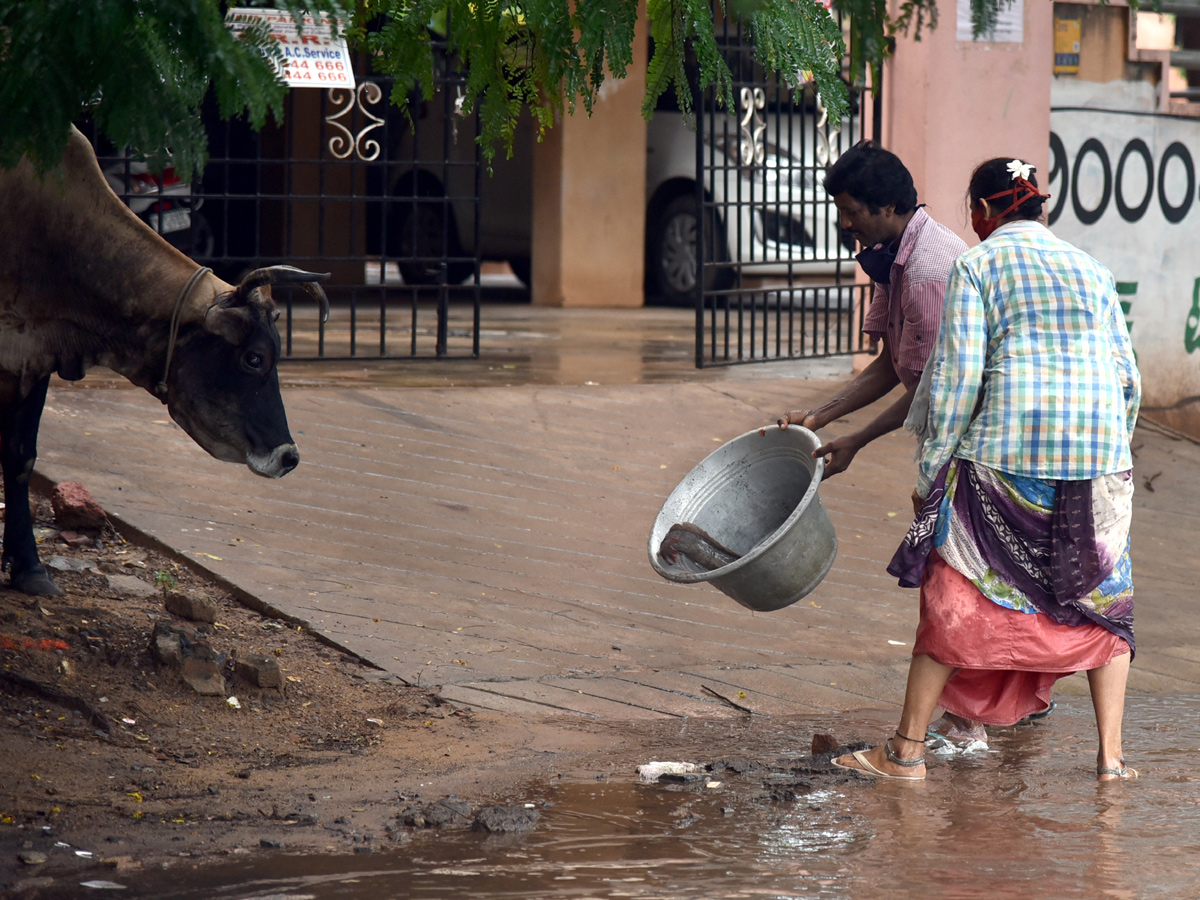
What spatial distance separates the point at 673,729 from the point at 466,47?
2.21 m

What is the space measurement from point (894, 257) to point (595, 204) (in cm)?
1081

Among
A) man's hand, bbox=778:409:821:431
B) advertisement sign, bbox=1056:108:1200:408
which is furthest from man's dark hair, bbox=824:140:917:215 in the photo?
advertisement sign, bbox=1056:108:1200:408

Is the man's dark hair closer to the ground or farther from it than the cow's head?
farther from it

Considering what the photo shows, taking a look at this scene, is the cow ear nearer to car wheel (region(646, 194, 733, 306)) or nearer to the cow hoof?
the cow hoof


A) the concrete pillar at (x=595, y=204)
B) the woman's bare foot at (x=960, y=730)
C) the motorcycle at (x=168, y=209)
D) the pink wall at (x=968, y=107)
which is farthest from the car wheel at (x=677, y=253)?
the woman's bare foot at (x=960, y=730)

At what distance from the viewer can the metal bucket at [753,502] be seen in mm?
4613

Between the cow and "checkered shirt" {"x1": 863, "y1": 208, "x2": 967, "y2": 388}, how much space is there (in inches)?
74.0

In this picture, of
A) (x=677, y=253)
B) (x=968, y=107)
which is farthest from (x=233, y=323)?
(x=677, y=253)

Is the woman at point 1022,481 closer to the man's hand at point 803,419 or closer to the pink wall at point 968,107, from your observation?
the man's hand at point 803,419

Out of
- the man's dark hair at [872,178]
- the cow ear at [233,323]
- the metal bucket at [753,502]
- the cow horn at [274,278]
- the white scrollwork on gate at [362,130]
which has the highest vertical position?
the white scrollwork on gate at [362,130]

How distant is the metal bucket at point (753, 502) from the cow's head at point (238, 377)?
1.33 metres

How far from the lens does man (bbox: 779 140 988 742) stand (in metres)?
4.70

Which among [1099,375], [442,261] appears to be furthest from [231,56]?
[442,261]

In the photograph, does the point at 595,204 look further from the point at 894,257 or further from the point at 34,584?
the point at 894,257
